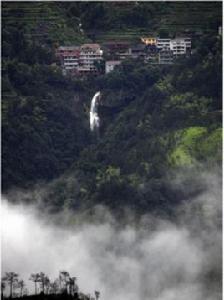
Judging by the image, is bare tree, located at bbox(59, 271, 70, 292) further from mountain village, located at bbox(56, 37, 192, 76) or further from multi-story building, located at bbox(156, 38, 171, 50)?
multi-story building, located at bbox(156, 38, 171, 50)

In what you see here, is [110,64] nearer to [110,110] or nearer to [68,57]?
[68,57]

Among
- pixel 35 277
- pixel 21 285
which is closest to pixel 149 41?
pixel 35 277

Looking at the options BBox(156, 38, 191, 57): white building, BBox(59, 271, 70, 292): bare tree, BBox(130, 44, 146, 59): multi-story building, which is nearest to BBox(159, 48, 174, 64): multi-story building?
BBox(156, 38, 191, 57): white building

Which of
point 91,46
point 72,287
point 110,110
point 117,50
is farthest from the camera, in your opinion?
point 117,50

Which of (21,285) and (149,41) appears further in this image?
(149,41)

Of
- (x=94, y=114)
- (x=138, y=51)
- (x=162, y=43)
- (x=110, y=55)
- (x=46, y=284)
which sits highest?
(x=162, y=43)

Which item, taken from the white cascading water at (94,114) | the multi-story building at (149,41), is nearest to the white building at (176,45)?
the multi-story building at (149,41)

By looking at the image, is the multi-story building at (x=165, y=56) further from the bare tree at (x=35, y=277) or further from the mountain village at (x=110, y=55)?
the bare tree at (x=35, y=277)
